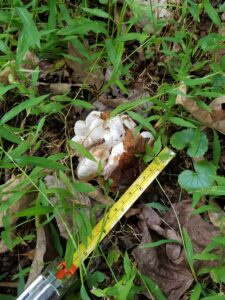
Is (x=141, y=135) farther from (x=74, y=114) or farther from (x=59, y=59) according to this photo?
(x=59, y=59)

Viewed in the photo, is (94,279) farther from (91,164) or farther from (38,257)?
(91,164)

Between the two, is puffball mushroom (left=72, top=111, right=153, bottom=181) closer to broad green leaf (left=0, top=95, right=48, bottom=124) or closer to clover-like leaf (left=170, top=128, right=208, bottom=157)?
clover-like leaf (left=170, top=128, right=208, bottom=157)

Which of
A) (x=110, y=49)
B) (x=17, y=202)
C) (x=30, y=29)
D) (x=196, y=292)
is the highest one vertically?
(x=30, y=29)

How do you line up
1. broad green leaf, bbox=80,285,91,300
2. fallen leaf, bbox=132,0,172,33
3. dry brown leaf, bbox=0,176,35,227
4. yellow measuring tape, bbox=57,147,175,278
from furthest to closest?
fallen leaf, bbox=132,0,172,33, dry brown leaf, bbox=0,176,35,227, yellow measuring tape, bbox=57,147,175,278, broad green leaf, bbox=80,285,91,300

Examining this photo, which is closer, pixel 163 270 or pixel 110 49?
pixel 163 270

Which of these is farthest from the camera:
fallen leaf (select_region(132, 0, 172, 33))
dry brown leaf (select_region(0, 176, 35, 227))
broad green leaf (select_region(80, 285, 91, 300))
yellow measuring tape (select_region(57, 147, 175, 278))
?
fallen leaf (select_region(132, 0, 172, 33))

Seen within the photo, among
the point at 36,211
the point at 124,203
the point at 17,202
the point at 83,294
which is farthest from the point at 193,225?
the point at 17,202

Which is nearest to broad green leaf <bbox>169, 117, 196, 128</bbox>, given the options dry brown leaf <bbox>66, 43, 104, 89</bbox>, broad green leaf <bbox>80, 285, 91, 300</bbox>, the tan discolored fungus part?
the tan discolored fungus part
